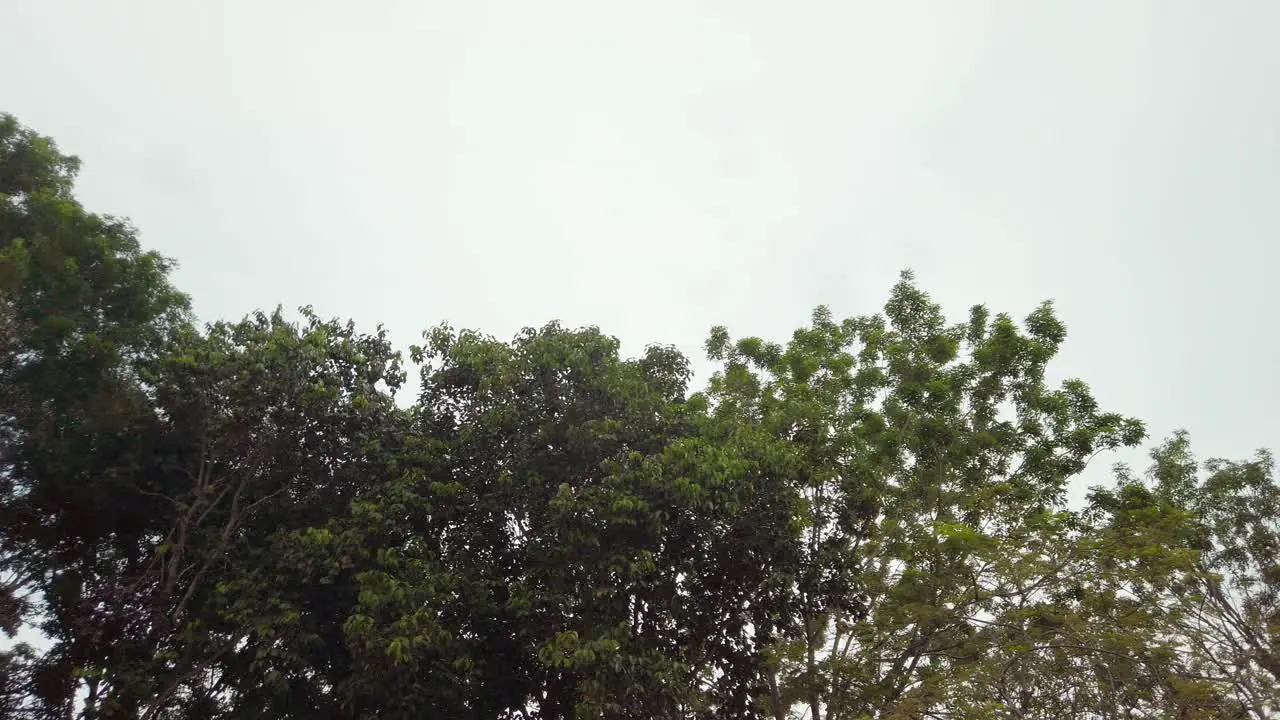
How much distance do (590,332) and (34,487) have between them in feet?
23.3

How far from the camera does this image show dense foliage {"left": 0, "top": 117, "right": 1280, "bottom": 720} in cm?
811

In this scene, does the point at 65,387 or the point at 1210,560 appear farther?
the point at 1210,560

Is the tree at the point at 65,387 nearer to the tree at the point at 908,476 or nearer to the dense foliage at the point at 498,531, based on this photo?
the dense foliage at the point at 498,531

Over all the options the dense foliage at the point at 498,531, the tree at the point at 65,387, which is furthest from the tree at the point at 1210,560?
the tree at the point at 65,387

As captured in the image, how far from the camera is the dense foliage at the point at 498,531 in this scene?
319 inches

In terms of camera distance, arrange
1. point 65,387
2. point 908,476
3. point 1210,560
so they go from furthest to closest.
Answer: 1. point 1210,560
2. point 908,476
3. point 65,387

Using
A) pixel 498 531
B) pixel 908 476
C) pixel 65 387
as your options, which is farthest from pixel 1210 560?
pixel 65 387

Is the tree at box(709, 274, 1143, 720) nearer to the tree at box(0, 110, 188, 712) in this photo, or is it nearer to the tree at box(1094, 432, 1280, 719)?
the tree at box(1094, 432, 1280, 719)

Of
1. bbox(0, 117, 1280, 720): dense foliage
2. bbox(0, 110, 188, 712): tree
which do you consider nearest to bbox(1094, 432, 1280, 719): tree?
bbox(0, 117, 1280, 720): dense foliage

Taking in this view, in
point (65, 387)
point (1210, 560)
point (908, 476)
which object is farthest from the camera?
point (1210, 560)

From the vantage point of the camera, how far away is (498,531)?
31.5 ft

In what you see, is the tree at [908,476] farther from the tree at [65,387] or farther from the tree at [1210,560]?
the tree at [65,387]

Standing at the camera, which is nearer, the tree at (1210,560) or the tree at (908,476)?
the tree at (1210,560)

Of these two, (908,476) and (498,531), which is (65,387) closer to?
(498,531)
